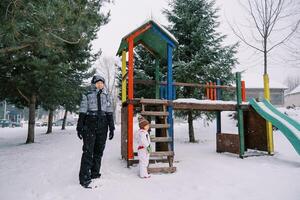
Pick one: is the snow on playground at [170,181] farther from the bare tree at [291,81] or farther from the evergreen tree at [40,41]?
the bare tree at [291,81]

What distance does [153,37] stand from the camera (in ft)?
Answer: 25.7

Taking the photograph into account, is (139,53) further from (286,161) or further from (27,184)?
(27,184)

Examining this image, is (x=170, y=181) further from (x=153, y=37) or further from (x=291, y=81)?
(x=291, y=81)

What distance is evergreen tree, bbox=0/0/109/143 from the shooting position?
5.41m

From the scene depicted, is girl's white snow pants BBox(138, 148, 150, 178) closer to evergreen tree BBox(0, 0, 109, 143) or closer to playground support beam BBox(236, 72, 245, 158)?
evergreen tree BBox(0, 0, 109, 143)

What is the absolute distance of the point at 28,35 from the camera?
724 centimetres

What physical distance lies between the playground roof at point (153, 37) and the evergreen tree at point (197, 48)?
4.03m

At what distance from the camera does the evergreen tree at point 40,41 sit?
541 cm

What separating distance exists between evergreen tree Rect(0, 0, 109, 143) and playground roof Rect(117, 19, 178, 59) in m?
1.36

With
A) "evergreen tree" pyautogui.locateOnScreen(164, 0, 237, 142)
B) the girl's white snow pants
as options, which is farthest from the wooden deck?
"evergreen tree" pyautogui.locateOnScreen(164, 0, 237, 142)

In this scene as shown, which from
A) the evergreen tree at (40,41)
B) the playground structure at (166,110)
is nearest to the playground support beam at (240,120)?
the playground structure at (166,110)

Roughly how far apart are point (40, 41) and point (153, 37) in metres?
3.03

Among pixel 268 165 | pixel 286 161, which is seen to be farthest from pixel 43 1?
pixel 286 161

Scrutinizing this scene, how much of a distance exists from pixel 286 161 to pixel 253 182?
8.99 ft
